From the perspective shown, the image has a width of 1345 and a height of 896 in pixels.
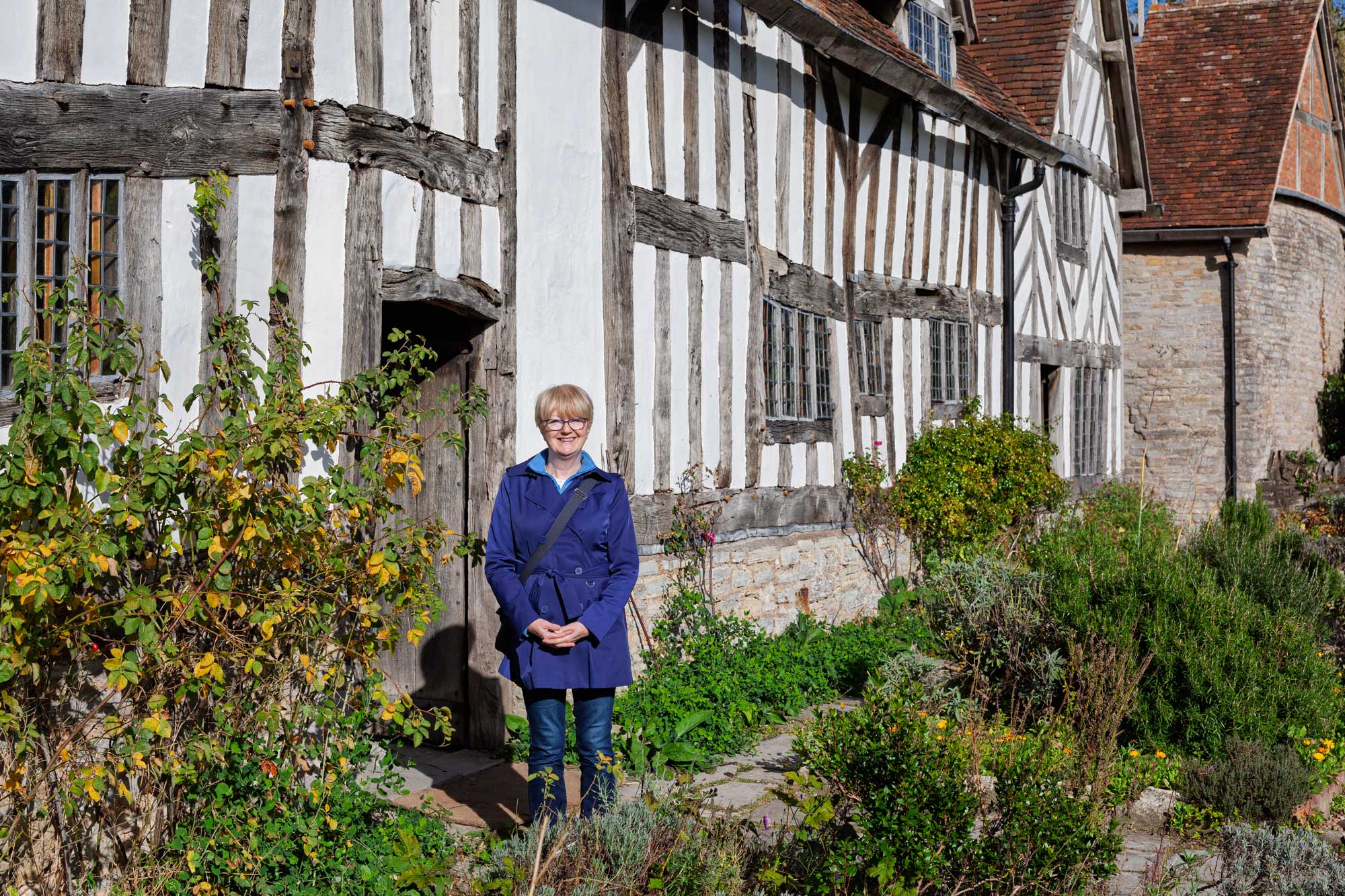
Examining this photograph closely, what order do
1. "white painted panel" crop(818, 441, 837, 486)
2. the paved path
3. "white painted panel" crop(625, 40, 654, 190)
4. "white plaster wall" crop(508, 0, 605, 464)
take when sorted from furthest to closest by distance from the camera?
"white painted panel" crop(818, 441, 837, 486) < "white painted panel" crop(625, 40, 654, 190) < "white plaster wall" crop(508, 0, 605, 464) < the paved path

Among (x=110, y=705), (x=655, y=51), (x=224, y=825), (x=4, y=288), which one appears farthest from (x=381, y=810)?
(x=655, y=51)

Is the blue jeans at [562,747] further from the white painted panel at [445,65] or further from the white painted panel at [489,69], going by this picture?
the white painted panel at [489,69]

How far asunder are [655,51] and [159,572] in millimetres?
4500

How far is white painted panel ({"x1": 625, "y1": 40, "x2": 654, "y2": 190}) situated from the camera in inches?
292

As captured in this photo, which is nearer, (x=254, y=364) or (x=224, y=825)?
(x=224, y=825)

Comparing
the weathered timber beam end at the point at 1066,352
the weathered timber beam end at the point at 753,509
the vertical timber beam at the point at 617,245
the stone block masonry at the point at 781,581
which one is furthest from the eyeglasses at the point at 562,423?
the weathered timber beam end at the point at 1066,352

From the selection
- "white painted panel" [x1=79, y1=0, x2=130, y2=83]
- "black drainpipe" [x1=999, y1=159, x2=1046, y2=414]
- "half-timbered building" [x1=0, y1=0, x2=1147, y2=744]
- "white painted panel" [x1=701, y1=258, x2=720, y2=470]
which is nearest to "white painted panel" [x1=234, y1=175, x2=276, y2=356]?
"half-timbered building" [x1=0, y1=0, x2=1147, y2=744]

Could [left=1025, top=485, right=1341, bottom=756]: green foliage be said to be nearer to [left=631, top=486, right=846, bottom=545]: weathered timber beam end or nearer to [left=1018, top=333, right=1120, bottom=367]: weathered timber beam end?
[left=631, top=486, right=846, bottom=545]: weathered timber beam end

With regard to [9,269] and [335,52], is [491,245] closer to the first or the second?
[335,52]

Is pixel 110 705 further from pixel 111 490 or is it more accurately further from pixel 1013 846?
pixel 1013 846

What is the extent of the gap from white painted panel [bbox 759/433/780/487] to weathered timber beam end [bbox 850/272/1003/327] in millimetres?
1911

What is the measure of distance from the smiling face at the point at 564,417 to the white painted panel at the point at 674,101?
356 cm

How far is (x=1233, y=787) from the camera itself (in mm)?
5535

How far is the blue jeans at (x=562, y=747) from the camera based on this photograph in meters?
4.40
